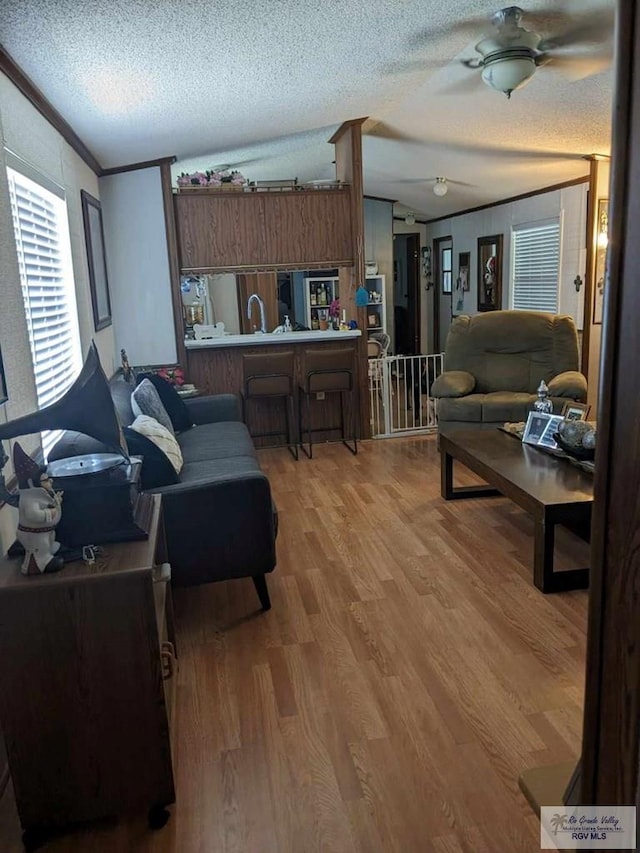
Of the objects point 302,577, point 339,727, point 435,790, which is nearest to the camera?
point 435,790

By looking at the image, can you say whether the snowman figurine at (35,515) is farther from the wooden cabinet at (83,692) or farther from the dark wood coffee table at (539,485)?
the dark wood coffee table at (539,485)

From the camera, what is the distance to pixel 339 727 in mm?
2059

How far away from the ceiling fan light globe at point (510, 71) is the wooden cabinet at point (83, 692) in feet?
10.9

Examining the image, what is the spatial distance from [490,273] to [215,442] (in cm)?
544

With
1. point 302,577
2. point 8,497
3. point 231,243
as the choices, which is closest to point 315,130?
point 231,243

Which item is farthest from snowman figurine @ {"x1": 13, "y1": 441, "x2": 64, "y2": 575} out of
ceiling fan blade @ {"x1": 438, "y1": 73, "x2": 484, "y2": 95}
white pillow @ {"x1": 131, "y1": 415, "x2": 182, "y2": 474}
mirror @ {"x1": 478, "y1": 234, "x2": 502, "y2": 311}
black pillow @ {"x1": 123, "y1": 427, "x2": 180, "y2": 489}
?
mirror @ {"x1": 478, "y1": 234, "x2": 502, "y2": 311}

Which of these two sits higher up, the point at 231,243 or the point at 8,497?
the point at 231,243

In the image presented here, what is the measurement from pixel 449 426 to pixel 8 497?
3641 mm

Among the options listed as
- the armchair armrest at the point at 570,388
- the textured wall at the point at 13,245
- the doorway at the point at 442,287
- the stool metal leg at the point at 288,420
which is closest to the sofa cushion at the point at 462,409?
the armchair armrest at the point at 570,388

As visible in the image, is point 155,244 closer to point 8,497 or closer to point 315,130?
point 315,130

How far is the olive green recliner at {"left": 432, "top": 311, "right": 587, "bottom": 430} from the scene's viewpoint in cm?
489

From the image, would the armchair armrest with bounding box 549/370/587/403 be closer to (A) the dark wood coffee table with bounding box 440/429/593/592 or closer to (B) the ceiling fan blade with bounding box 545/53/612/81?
(A) the dark wood coffee table with bounding box 440/429/593/592

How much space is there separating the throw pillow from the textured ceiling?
1.46m

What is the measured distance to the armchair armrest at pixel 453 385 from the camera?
4.87 metres
